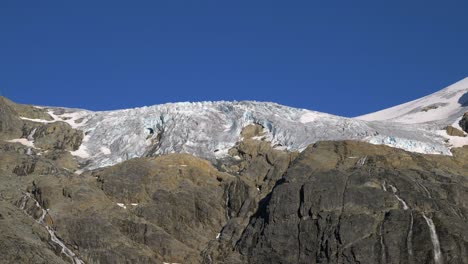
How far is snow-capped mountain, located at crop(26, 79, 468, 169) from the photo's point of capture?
12838 centimetres

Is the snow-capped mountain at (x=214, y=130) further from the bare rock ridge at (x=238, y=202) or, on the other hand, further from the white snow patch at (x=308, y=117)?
the bare rock ridge at (x=238, y=202)

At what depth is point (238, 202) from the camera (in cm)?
10319

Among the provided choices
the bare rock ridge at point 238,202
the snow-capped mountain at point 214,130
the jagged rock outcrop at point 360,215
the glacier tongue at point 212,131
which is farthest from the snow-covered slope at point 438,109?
the jagged rock outcrop at point 360,215

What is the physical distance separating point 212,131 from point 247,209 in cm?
3590

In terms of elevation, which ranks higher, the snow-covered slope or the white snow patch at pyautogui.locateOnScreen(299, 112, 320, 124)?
the snow-covered slope

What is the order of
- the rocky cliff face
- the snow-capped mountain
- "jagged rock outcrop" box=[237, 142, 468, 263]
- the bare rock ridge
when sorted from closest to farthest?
"jagged rock outcrop" box=[237, 142, 468, 263]
the rocky cliff face
the bare rock ridge
the snow-capped mountain

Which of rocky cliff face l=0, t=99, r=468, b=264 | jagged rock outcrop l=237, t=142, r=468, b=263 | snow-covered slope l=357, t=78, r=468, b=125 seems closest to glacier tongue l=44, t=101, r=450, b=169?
rocky cliff face l=0, t=99, r=468, b=264

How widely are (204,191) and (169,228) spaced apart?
9356 millimetres

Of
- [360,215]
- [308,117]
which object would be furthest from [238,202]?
Answer: [308,117]

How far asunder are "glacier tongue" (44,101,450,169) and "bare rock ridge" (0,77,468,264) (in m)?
0.67

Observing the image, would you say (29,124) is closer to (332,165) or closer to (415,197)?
(332,165)

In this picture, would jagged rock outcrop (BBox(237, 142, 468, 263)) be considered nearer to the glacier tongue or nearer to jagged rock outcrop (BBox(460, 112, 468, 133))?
the glacier tongue

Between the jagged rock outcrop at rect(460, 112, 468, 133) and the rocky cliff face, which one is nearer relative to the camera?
the rocky cliff face

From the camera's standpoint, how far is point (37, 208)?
312 ft
